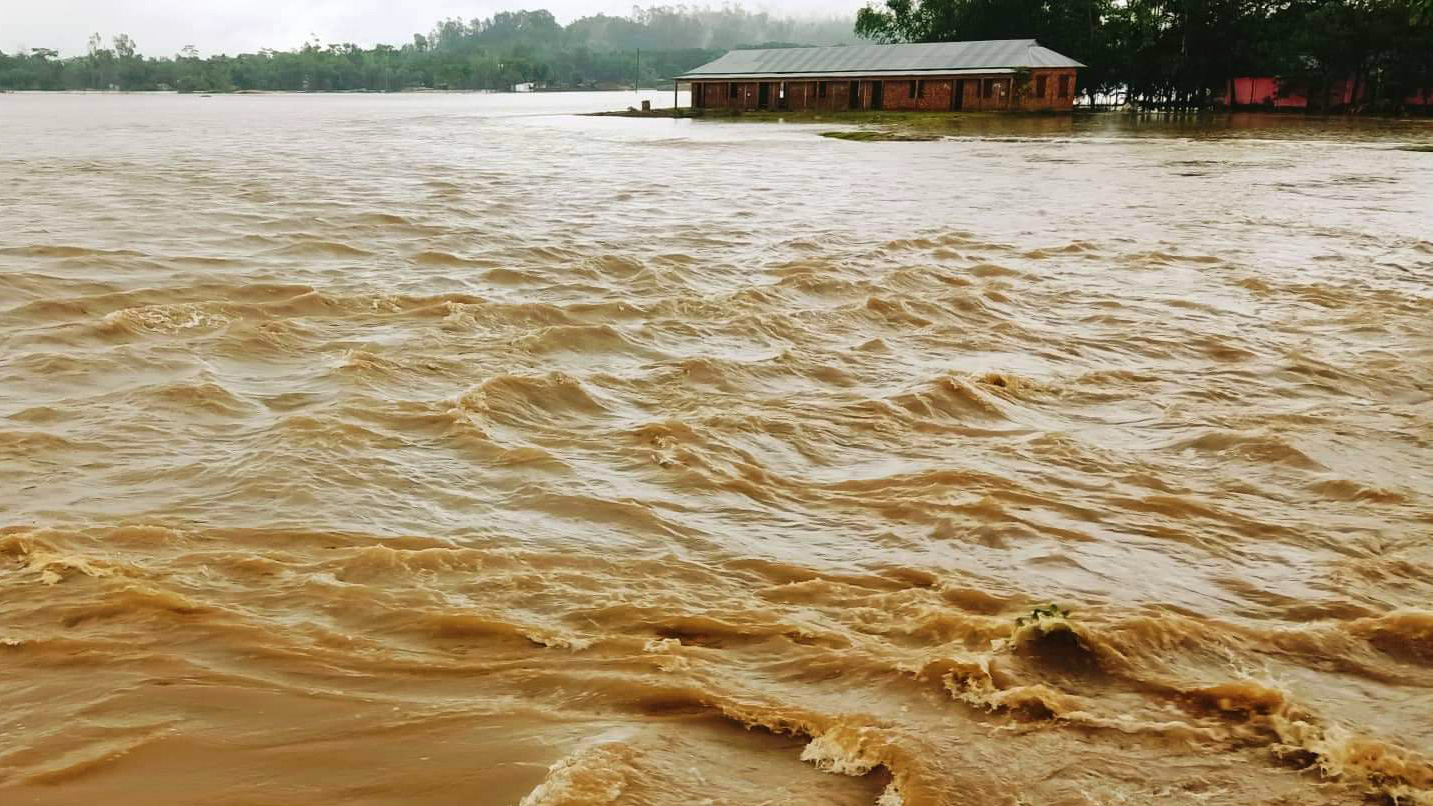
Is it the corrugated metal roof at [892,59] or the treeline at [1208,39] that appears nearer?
the treeline at [1208,39]

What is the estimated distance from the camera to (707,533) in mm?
4598

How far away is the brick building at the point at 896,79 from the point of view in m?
58.0

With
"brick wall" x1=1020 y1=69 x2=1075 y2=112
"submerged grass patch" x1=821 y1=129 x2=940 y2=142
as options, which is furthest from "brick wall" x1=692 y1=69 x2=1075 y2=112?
"submerged grass patch" x1=821 y1=129 x2=940 y2=142

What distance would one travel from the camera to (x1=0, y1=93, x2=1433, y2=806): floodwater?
9.70 ft

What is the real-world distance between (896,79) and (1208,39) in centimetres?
1914

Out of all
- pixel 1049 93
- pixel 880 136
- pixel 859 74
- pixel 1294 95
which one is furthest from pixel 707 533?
pixel 1294 95

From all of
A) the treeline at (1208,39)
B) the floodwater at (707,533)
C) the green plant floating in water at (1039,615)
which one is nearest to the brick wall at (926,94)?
the treeline at (1208,39)

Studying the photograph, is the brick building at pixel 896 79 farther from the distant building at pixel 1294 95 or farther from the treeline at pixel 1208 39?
the distant building at pixel 1294 95

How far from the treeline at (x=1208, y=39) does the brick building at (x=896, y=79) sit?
8738 millimetres

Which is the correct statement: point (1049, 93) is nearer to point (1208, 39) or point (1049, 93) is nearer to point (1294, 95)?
point (1208, 39)

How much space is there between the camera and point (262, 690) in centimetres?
320

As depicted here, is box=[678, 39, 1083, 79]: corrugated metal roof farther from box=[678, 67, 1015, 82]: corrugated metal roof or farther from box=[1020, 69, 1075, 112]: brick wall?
box=[1020, 69, 1075, 112]: brick wall

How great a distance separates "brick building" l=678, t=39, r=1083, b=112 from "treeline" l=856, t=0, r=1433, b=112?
344 inches

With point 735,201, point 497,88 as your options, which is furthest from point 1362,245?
point 497,88
